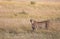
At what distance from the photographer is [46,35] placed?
45.7 inches

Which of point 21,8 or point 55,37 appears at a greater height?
point 21,8

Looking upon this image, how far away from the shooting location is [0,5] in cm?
116

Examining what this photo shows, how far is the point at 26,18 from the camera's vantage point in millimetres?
1157

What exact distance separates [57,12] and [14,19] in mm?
445

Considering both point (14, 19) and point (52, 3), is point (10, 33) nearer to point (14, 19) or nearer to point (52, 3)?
point (14, 19)

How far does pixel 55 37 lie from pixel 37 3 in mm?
396

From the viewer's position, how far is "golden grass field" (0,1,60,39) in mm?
1151

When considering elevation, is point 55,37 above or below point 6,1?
below

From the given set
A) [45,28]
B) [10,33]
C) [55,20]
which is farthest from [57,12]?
[10,33]

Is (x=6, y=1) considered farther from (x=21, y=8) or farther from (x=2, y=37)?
(x=2, y=37)

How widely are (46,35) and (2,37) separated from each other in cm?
45

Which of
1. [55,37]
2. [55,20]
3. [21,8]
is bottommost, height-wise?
[55,37]

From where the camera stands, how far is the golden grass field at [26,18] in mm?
1151

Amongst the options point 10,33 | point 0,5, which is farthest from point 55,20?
point 0,5
